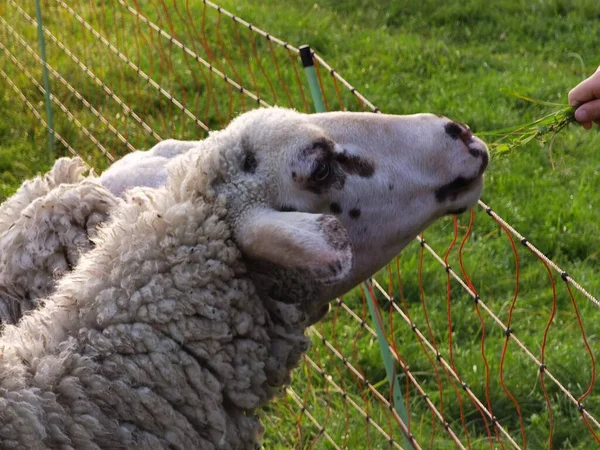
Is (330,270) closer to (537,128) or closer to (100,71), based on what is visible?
(537,128)

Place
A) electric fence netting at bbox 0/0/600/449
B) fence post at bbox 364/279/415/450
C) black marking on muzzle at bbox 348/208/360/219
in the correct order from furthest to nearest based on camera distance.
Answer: electric fence netting at bbox 0/0/600/449 → fence post at bbox 364/279/415/450 → black marking on muzzle at bbox 348/208/360/219

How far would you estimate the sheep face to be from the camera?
2605 mm

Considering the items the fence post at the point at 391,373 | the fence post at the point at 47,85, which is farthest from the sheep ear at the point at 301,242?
the fence post at the point at 47,85

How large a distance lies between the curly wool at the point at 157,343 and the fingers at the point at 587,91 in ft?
3.64

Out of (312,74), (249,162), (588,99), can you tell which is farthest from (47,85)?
(588,99)

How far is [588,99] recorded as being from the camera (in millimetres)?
3027

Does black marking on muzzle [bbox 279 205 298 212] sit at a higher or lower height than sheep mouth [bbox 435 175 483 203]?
higher

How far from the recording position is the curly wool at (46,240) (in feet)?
9.54

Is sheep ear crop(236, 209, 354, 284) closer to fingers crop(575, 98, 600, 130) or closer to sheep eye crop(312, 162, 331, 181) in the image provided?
sheep eye crop(312, 162, 331, 181)

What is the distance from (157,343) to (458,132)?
38.4 inches

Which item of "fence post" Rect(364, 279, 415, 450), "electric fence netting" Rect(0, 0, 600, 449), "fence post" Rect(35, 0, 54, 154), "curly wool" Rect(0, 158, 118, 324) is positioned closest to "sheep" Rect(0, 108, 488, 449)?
"curly wool" Rect(0, 158, 118, 324)

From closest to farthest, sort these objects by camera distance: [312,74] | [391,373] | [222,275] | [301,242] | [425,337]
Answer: [301,242] → [222,275] → [312,74] → [391,373] → [425,337]

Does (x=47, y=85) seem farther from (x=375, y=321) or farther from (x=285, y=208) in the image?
(x=285, y=208)

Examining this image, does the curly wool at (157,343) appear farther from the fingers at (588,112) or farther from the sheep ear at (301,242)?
the fingers at (588,112)
